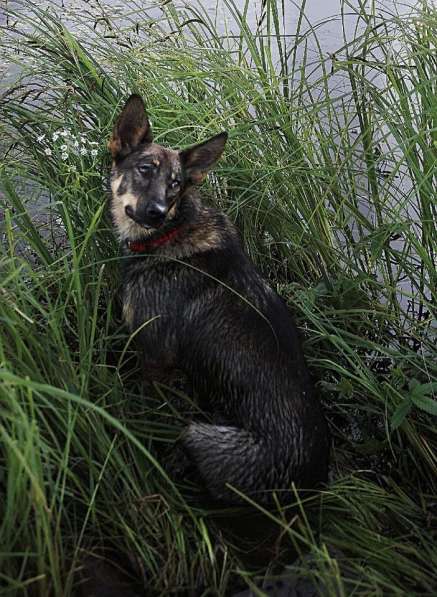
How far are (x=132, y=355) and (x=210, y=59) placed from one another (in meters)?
1.50

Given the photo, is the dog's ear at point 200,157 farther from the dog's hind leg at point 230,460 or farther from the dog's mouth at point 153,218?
the dog's hind leg at point 230,460

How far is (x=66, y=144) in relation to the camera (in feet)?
10.8

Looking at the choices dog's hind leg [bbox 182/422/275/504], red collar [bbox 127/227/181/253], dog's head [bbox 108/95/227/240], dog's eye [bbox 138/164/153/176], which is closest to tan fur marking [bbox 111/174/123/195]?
dog's head [bbox 108/95/227/240]

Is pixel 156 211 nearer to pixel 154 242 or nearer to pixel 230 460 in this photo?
pixel 154 242

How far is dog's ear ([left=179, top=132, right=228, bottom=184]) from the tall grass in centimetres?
34

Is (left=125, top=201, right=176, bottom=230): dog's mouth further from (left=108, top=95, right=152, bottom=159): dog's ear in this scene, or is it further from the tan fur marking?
(left=108, top=95, right=152, bottom=159): dog's ear

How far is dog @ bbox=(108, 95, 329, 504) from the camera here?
267 centimetres

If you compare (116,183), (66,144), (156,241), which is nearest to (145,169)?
(116,183)

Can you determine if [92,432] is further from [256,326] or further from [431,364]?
[431,364]

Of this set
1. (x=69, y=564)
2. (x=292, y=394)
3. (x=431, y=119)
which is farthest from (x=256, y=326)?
(x=431, y=119)

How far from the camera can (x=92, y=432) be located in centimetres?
245

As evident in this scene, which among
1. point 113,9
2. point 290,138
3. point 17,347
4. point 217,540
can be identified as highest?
point 113,9

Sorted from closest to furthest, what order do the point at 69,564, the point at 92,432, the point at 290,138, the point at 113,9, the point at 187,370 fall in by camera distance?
the point at 69,564
the point at 92,432
the point at 187,370
the point at 290,138
the point at 113,9

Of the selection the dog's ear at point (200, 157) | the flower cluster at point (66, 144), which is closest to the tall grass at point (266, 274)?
the flower cluster at point (66, 144)
